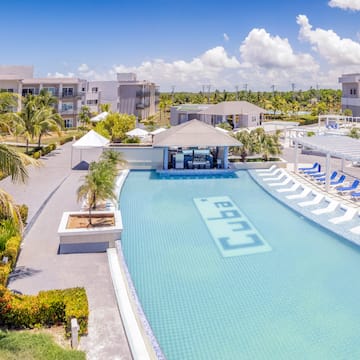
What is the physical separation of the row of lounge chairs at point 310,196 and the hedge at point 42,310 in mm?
11636

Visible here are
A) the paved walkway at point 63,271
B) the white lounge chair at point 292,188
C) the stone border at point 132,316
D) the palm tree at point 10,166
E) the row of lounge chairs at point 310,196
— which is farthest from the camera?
the white lounge chair at point 292,188

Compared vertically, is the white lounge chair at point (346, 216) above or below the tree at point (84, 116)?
below

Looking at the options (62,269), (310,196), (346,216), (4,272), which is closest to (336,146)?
(310,196)

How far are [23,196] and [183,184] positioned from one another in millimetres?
9840

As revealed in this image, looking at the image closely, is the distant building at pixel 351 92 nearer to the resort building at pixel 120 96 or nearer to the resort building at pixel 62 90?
the resort building at pixel 120 96

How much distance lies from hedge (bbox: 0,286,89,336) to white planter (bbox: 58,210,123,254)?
401 centimetres

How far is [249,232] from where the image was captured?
15.2 m

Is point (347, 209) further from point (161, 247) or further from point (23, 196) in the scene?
point (23, 196)

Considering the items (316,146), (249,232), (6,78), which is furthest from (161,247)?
(6,78)

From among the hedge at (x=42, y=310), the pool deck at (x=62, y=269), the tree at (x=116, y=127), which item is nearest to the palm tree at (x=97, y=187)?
the pool deck at (x=62, y=269)

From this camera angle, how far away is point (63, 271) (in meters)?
10.8

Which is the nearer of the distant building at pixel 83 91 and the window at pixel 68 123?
the distant building at pixel 83 91

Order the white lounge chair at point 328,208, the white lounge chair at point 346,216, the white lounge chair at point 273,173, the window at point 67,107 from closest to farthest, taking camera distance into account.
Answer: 1. the white lounge chair at point 346,216
2. the white lounge chair at point 328,208
3. the white lounge chair at point 273,173
4. the window at point 67,107

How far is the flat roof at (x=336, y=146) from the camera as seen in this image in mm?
Result: 18734
